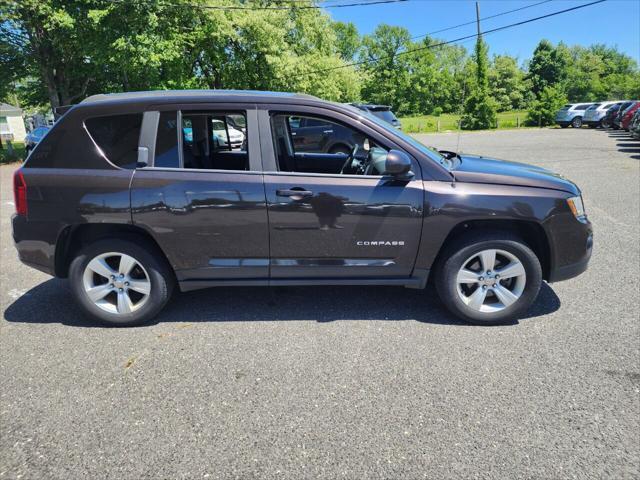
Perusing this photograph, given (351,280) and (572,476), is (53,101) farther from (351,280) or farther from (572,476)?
(572,476)

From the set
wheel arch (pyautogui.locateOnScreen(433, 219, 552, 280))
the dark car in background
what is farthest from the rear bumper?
the dark car in background

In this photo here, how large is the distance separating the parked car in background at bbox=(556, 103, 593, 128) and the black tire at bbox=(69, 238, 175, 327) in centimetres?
3311

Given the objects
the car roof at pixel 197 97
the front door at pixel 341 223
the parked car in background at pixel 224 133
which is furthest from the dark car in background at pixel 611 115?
the car roof at pixel 197 97

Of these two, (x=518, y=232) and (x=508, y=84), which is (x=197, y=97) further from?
(x=508, y=84)

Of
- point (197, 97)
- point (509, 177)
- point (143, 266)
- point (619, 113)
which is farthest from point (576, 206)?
point (619, 113)

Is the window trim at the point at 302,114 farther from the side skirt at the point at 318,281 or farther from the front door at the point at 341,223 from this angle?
the side skirt at the point at 318,281

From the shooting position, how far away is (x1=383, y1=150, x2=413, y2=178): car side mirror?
319cm

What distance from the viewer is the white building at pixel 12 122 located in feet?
167

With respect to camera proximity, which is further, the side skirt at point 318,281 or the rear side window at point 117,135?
the side skirt at point 318,281

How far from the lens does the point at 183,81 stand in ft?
80.6

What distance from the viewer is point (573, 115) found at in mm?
29672

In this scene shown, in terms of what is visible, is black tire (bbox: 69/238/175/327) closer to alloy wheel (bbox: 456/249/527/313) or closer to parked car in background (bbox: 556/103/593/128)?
alloy wheel (bbox: 456/249/527/313)

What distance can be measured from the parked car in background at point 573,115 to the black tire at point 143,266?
109ft

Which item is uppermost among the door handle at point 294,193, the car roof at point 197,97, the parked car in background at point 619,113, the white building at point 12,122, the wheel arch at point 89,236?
the white building at point 12,122
